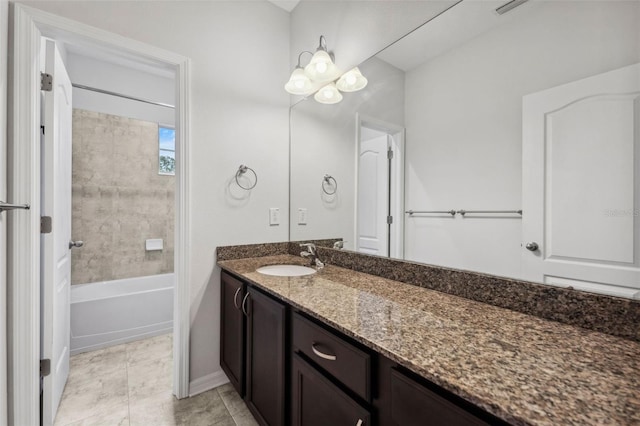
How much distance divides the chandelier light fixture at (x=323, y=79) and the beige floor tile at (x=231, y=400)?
1984mm

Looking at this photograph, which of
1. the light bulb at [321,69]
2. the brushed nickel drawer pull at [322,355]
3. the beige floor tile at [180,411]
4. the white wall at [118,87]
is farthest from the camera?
the white wall at [118,87]

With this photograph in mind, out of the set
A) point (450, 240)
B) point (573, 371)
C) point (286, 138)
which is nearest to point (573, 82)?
point (450, 240)

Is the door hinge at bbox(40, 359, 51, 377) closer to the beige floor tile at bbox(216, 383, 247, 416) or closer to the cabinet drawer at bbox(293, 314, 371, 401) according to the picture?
the beige floor tile at bbox(216, 383, 247, 416)

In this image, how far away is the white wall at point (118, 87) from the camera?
106 inches

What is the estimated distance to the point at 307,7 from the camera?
2.02 m

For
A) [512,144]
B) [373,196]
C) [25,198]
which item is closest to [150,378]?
[25,198]

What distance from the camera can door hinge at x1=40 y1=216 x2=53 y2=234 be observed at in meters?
1.42

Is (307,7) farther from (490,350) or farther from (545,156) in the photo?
(490,350)

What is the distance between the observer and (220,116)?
6.15ft

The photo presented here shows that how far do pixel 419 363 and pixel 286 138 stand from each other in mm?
1874

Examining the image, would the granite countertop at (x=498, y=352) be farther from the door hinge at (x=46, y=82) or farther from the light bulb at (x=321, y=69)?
the door hinge at (x=46, y=82)

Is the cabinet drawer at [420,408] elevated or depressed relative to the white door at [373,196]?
depressed

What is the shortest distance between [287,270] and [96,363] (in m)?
1.68

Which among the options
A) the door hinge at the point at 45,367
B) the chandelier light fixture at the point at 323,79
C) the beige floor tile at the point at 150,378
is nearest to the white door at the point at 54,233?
the door hinge at the point at 45,367
